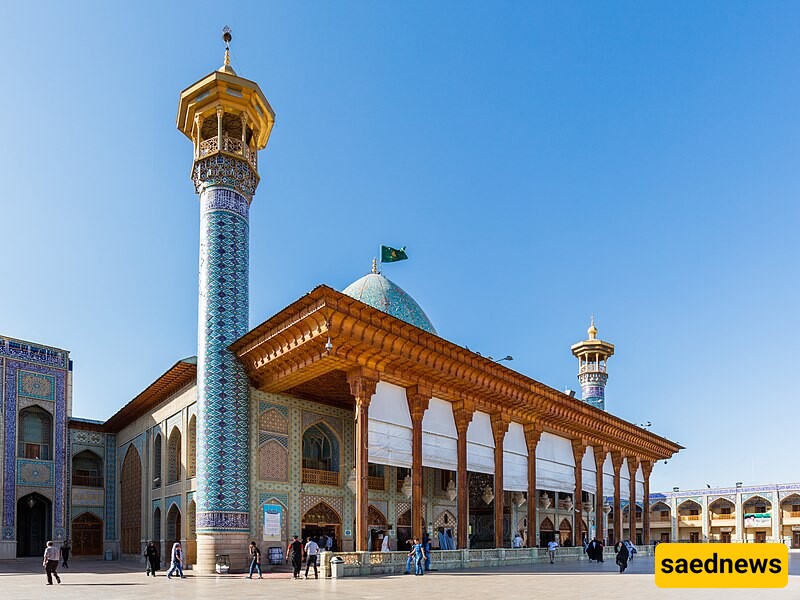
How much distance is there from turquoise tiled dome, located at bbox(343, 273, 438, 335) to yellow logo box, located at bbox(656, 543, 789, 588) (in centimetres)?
1731

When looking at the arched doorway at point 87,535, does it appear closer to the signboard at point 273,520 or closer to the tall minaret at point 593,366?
the signboard at point 273,520

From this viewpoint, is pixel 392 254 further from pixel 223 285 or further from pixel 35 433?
pixel 35 433

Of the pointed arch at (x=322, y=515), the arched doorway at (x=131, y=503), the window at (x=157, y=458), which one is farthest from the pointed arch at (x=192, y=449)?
the arched doorway at (x=131, y=503)

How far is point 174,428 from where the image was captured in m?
25.9

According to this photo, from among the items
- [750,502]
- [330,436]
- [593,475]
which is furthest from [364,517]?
[750,502]

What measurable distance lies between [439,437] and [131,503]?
48.4 ft

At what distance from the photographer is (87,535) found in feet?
104

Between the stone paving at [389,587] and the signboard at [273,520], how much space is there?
8.23 feet

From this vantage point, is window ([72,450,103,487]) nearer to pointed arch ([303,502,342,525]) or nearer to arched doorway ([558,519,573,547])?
pointed arch ([303,502,342,525])

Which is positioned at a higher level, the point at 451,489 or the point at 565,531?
the point at 451,489

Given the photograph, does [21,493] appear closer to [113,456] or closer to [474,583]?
[113,456]

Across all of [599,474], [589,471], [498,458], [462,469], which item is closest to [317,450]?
[462,469]

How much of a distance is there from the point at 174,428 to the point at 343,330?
10.5m

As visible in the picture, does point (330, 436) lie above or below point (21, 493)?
above
